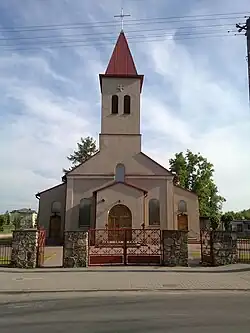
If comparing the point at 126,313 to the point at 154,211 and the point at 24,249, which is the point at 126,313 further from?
the point at 154,211

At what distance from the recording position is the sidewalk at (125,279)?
1227cm

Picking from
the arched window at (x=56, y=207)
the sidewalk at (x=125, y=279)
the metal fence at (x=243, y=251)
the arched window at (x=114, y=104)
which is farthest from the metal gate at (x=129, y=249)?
the arched window at (x=114, y=104)

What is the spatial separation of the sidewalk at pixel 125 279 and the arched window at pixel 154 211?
18.9m

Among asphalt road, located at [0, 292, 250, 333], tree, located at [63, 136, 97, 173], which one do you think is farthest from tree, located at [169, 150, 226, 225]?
asphalt road, located at [0, 292, 250, 333]

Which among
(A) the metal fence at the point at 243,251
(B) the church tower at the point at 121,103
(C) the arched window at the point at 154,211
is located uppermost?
(B) the church tower at the point at 121,103

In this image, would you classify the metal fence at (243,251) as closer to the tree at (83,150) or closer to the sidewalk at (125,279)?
the sidewalk at (125,279)

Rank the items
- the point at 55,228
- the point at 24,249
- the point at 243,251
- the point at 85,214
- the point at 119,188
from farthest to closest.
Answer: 1. the point at 55,228
2. the point at 85,214
3. the point at 119,188
4. the point at 243,251
5. the point at 24,249

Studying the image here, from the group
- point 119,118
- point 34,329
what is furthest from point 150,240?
point 119,118

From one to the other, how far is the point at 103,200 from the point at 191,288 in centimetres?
2301

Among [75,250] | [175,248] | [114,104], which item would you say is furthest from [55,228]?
[175,248]

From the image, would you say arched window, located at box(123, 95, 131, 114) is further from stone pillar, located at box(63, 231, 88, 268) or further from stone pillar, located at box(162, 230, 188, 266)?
stone pillar, located at box(63, 231, 88, 268)

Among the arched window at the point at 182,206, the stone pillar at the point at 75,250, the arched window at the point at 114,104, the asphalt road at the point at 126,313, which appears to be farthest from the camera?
the arched window at the point at 114,104

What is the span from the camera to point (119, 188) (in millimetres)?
34906

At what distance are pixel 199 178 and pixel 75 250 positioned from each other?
141 feet
